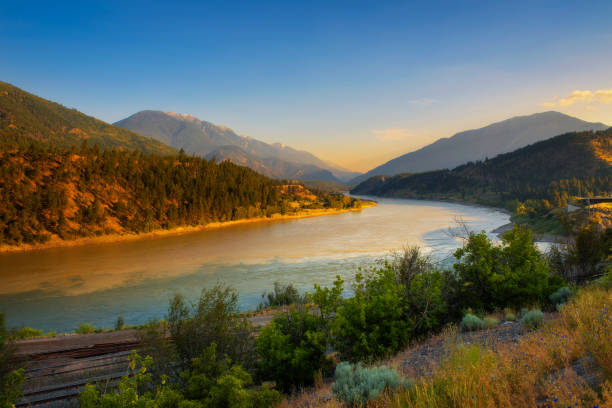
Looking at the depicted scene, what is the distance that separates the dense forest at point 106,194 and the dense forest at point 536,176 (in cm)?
5814

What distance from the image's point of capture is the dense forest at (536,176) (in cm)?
7669

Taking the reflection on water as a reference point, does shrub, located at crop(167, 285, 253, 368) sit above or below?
above

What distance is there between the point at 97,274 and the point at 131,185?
91.2 feet

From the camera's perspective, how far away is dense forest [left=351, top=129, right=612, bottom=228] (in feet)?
252

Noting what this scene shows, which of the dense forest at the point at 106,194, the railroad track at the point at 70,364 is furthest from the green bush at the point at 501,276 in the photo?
the dense forest at the point at 106,194

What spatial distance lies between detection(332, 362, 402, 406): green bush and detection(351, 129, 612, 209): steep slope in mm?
82440

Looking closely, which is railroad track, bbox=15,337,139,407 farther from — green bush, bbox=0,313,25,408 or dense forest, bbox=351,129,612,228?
dense forest, bbox=351,129,612,228

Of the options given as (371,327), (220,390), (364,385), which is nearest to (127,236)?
(371,327)

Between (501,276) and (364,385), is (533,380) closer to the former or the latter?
(364,385)

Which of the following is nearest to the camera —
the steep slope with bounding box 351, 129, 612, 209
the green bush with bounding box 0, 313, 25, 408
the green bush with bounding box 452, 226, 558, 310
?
the green bush with bounding box 0, 313, 25, 408

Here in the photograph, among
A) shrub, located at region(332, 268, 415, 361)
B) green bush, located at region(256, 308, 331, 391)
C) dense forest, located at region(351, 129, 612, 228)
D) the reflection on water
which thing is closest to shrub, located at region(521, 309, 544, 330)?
shrub, located at region(332, 268, 415, 361)

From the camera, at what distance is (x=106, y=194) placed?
4466cm

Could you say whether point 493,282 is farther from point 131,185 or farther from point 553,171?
point 553,171

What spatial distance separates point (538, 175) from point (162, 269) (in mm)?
120991
